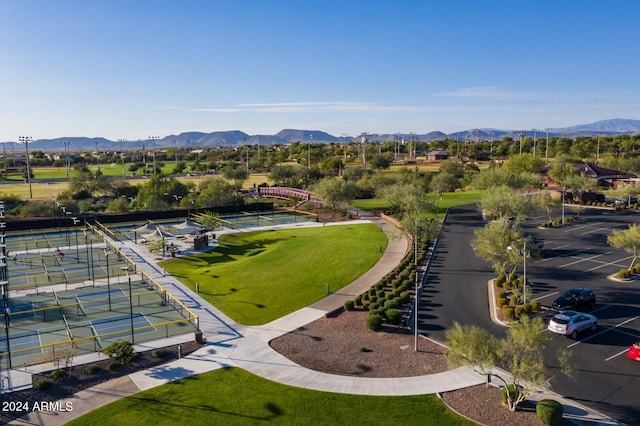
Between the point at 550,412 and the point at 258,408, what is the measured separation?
38.9ft

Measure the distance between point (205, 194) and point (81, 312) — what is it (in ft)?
148

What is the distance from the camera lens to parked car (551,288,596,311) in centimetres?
3014

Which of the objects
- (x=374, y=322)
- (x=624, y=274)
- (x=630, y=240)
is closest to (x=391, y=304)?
(x=374, y=322)

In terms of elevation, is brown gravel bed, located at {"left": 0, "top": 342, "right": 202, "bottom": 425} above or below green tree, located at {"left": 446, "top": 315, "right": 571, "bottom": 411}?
below

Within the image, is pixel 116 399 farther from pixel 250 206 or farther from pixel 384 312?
pixel 250 206

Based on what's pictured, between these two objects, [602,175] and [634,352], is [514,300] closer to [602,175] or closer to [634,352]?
[634,352]

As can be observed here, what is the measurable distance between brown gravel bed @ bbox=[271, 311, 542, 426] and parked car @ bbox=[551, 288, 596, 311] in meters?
10.0

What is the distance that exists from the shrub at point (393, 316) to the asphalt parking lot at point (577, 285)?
1572 mm

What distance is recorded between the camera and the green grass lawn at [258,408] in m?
19.7

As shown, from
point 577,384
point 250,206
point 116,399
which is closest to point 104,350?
point 116,399

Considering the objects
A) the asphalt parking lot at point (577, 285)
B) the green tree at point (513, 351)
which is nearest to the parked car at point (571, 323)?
the asphalt parking lot at point (577, 285)

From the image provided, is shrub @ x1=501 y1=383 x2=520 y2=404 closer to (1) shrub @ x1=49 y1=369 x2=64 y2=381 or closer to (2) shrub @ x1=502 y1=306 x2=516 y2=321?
(2) shrub @ x1=502 y1=306 x2=516 y2=321

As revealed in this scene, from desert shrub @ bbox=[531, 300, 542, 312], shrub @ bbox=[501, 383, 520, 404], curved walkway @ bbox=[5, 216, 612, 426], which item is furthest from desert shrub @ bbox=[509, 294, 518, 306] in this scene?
shrub @ bbox=[501, 383, 520, 404]

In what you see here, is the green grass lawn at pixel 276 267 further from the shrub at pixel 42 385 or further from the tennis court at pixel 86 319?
the shrub at pixel 42 385
